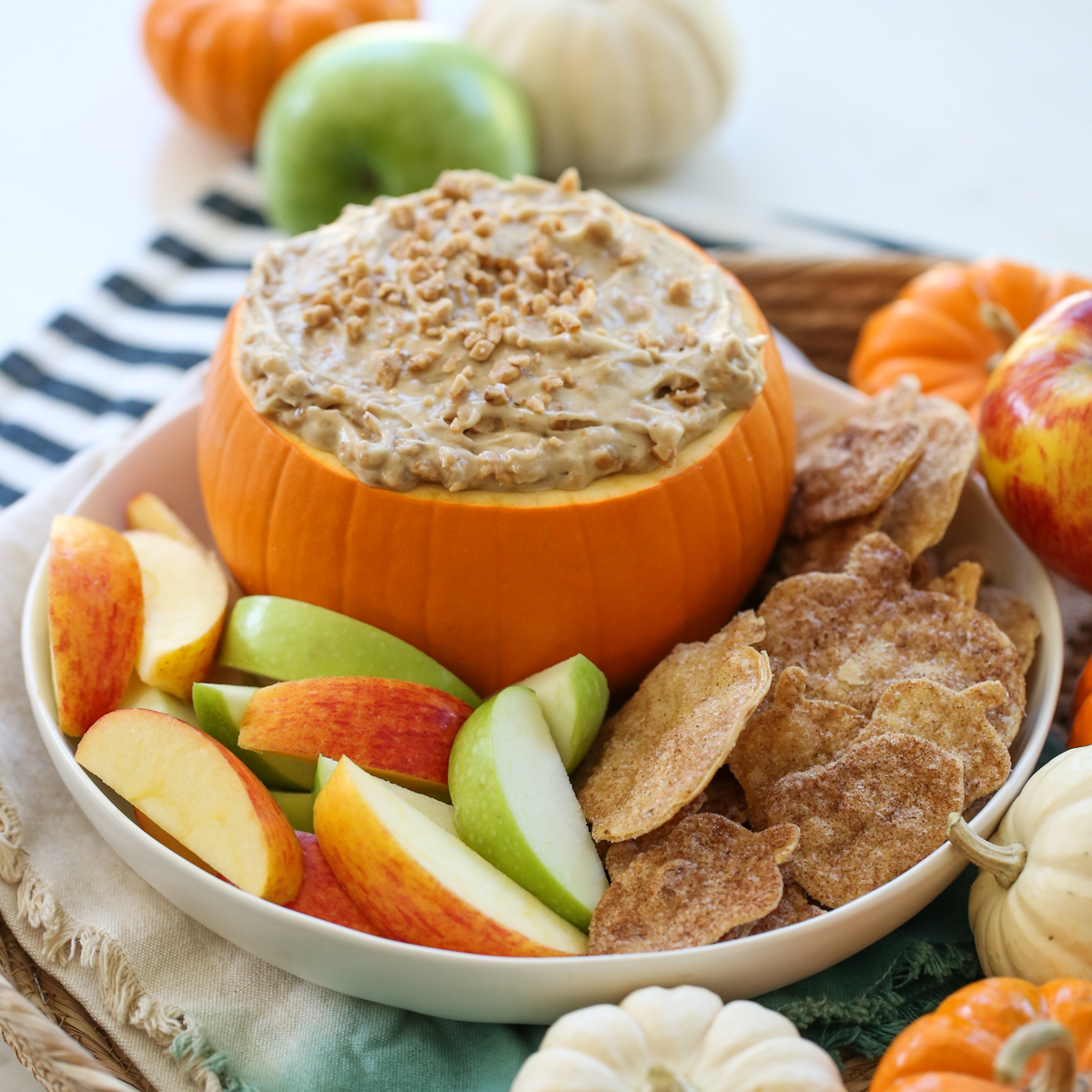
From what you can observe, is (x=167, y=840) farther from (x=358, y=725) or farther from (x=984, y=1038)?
(x=984, y=1038)

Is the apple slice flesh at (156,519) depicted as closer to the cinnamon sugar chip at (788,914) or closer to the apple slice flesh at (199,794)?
the apple slice flesh at (199,794)

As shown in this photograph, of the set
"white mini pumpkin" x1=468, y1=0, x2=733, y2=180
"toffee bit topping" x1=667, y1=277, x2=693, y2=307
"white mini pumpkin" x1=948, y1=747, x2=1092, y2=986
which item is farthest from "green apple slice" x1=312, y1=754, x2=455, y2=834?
"white mini pumpkin" x1=468, y1=0, x2=733, y2=180

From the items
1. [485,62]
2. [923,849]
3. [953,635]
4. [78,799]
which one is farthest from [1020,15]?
[78,799]

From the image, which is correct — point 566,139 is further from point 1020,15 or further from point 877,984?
point 877,984

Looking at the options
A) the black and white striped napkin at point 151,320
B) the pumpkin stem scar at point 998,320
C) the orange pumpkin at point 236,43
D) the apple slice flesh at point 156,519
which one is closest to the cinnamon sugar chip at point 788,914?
the apple slice flesh at point 156,519

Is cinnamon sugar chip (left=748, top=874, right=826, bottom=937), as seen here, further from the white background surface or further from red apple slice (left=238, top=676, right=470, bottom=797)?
the white background surface
